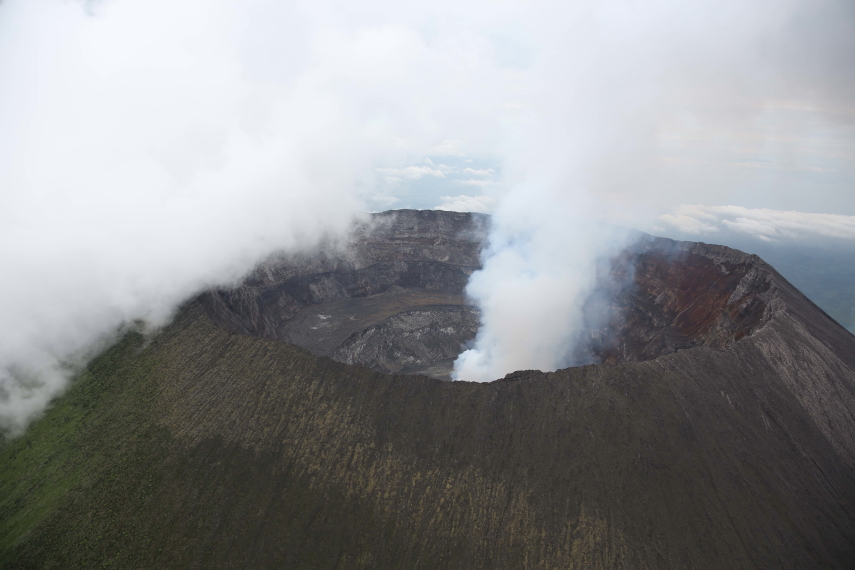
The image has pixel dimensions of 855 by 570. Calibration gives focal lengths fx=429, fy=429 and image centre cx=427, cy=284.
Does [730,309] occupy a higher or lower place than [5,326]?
higher

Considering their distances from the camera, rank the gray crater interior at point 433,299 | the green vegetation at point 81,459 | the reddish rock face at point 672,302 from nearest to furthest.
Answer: the green vegetation at point 81,459, the reddish rock face at point 672,302, the gray crater interior at point 433,299

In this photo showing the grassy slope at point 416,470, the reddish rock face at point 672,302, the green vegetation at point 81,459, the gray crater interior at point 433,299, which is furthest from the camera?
the gray crater interior at point 433,299

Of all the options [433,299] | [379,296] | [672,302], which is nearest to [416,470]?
[672,302]

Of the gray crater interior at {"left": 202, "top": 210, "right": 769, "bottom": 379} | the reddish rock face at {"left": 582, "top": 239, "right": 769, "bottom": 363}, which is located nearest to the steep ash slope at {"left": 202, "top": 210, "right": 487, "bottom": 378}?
the gray crater interior at {"left": 202, "top": 210, "right": 769, "bottom": 379}

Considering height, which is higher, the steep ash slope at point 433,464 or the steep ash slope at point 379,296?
the steep ash slope at point 433,464

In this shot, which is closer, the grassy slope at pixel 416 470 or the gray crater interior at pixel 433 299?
the grassy slope at pixel 416 470

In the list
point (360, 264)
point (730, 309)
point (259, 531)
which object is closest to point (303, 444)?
point (259, 531)

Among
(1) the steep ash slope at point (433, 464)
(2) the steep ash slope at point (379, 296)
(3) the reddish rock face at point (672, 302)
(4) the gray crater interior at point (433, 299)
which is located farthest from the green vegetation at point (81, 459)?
(3) the reddish rock face at point (672, 302)

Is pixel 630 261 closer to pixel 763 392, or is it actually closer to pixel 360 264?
pixel 763 392

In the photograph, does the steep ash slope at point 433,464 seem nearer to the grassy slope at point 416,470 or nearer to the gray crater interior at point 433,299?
the grassy slope at point 416,470
